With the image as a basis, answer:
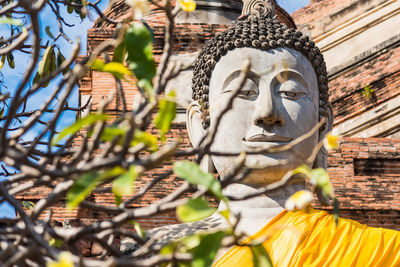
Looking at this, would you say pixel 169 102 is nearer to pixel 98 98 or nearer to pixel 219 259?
pixel 219 259

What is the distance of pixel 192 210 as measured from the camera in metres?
2.34

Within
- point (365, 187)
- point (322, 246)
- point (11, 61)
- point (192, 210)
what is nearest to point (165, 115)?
point (192, 210)

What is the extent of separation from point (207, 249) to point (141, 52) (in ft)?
2.32

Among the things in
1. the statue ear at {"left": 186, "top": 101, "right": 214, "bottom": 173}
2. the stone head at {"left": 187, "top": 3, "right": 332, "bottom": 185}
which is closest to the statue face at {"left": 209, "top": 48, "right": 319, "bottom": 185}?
the stone head at {"left": 187, "top": 3, "right": 332, "bottom": 185}

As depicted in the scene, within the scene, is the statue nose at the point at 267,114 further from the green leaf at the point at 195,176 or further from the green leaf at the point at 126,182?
the green leaf at the point at 126,182

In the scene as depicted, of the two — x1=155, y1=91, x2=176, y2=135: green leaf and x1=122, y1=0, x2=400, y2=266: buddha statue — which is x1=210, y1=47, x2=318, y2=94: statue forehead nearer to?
x1=122, y1=0, x2=400, y2=266: buddha statue

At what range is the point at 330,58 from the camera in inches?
629

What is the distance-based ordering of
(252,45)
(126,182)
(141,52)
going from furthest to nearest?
1. (252,45)
2. (141,52)
3. (126,182)

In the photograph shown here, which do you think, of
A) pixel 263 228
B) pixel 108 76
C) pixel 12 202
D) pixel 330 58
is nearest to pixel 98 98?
pixel 108 76

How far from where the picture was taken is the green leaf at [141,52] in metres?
2.63

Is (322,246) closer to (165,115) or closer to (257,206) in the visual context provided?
(257,206)

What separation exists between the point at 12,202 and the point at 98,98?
5763 mm

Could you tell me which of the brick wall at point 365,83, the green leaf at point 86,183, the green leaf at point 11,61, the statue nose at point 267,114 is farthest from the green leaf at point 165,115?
the brick wall at point 365,83

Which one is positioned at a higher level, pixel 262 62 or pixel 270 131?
pixel 262 62
